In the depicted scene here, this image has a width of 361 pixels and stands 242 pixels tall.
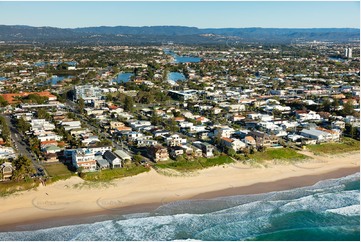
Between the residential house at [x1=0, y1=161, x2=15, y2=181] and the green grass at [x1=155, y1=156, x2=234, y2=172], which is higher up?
the residential house at [x1=0, y1=161, x2=15, y2=181]

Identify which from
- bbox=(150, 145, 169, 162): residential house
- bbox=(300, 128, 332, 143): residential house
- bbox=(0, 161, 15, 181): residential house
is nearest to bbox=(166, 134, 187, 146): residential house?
bbox=(150, 145, 169, 162): residential house

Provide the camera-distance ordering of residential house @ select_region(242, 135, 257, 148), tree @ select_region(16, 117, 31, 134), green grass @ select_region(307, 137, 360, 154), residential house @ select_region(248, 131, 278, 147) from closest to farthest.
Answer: residential house @ select_region(242, 135, 257, 148) < green grass @ select_region(307, 137, 360, 154) < residential house @ select_region(248, 131, 278, 147) < tree @ select_region(16, 117, 31, 134)

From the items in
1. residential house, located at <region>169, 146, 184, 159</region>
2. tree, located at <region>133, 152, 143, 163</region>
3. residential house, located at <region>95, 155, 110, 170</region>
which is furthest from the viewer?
residential house, located at <region>169, 146, 184, 159</region>

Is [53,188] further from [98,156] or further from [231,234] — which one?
[231,234]

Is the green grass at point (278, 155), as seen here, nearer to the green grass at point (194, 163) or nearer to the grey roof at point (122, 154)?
the green grass at point (194, 163)

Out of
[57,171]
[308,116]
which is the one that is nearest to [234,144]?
[57,171]

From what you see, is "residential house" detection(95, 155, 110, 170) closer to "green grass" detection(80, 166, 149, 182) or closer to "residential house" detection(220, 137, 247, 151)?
"green grass" detection(80, 166, 149, 182)

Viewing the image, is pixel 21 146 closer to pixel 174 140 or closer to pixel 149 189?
pixel 174 140
